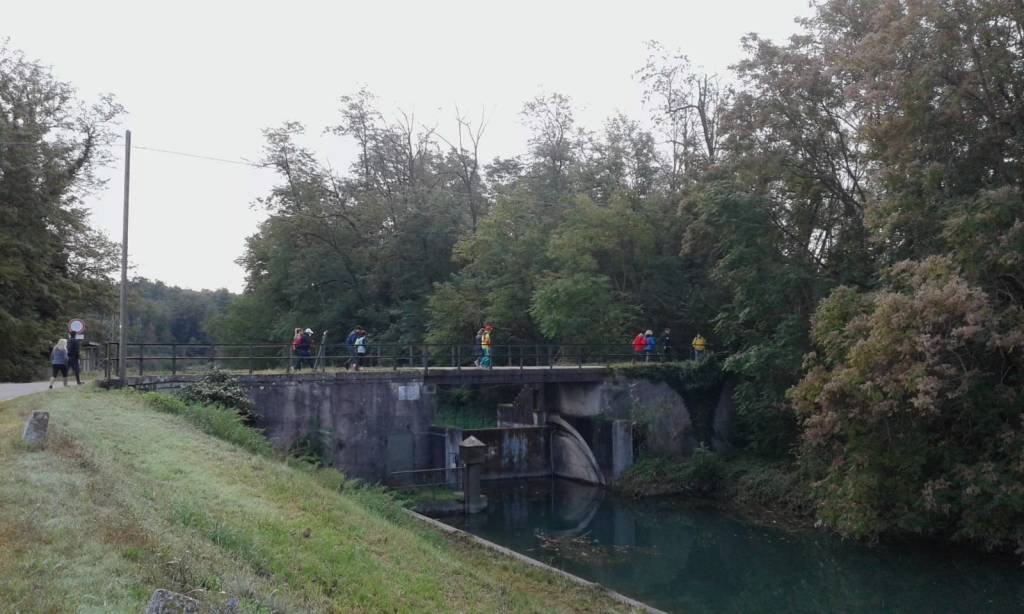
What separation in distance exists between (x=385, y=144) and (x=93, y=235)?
17.9 meters

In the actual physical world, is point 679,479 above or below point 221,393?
below

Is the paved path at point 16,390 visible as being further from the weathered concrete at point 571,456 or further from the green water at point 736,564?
the weathered concrete at point 571,456

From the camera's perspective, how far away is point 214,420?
17.3 meters

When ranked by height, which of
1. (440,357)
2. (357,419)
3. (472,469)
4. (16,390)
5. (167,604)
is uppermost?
(440,357)

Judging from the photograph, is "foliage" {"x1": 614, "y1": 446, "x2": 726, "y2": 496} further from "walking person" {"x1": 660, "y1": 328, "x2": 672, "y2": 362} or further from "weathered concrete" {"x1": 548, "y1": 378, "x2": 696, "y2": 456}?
"walking person" {"x1": 660, "y1": 328, "x2": 672, "y2": 362}

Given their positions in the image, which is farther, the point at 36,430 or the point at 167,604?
the point at 36,430

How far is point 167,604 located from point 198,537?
3.37 meters

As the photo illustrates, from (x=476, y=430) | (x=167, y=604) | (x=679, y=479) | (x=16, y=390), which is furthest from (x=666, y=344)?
(x=167, y=604)

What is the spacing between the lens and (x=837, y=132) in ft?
78.6

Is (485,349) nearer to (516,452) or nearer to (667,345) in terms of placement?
(516,452)

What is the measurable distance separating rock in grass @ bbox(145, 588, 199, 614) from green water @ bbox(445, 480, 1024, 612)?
1311 centimetres

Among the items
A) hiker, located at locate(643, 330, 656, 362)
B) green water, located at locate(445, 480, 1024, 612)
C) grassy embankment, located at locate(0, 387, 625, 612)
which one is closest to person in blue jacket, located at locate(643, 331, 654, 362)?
hiker, located at locate(643, 330, 656, 362)

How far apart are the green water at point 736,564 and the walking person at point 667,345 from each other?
809cm

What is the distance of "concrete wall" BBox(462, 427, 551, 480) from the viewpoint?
2939cm
